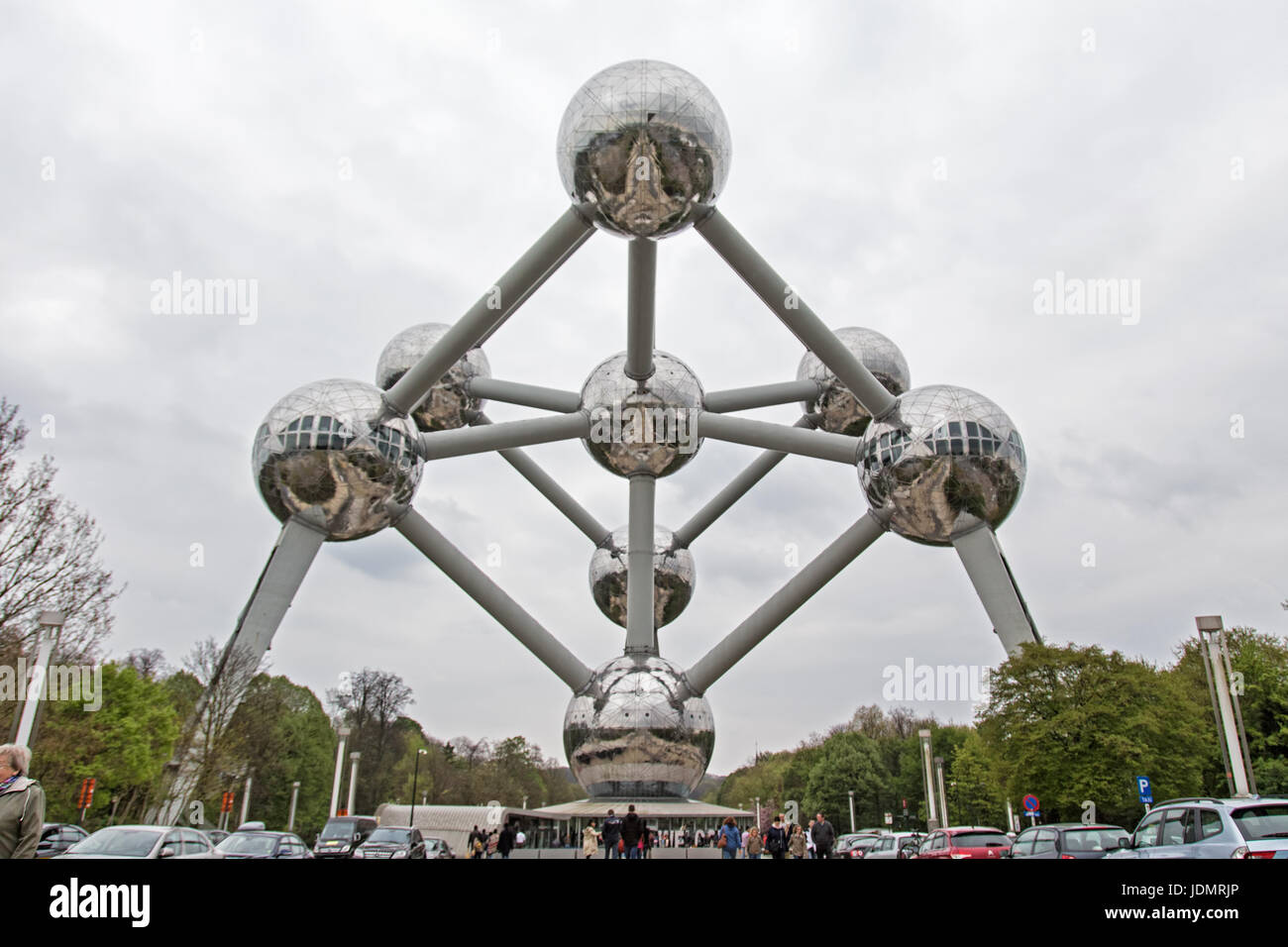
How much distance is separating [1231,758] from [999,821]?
3594cm

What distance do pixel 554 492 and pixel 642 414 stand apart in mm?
2683

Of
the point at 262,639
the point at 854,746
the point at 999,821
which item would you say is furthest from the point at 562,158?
the point at 854,746

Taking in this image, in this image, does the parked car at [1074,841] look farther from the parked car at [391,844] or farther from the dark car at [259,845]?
the parked car at [391,844]

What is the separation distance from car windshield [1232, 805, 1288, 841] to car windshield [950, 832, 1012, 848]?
7.28 metres

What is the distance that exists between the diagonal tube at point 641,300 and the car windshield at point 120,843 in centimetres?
769

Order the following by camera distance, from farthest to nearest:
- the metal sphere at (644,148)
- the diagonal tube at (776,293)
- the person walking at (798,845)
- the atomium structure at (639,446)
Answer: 1. the person walking at (798,845)
2. the diagonal tube at (776,293)
3. the atomium structure at (639,446)
4. the metal sphere at (644,148)

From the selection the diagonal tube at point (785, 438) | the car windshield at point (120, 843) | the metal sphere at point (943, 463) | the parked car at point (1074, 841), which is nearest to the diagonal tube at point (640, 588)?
the diagonal tube at point (785, 438)

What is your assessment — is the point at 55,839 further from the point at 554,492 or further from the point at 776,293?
the point at 776,293

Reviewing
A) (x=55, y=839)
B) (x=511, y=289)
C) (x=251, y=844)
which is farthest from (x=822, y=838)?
(x=55, y=839)

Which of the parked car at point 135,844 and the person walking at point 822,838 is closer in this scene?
the parked car at point 135,844

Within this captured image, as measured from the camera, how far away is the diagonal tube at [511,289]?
31.3 ft

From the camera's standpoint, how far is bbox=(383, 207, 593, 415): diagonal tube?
9.53 m
